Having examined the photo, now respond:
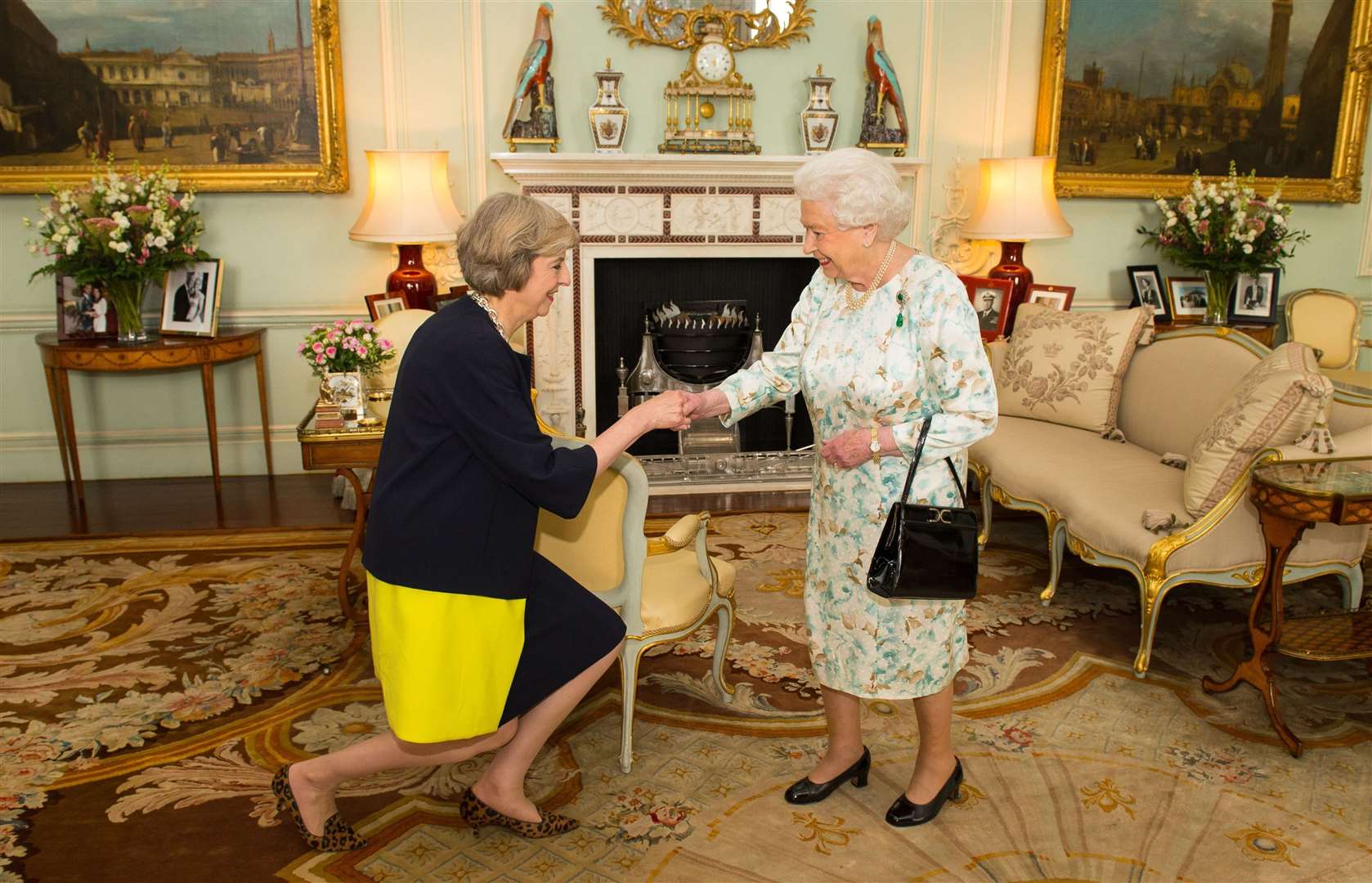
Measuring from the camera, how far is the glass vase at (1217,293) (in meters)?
5.93

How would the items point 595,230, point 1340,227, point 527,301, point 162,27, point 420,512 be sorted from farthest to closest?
point 1340,227, point 595,230, point 162,27, point 527,301, point 420,512

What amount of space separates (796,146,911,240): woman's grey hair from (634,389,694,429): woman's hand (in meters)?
0.55

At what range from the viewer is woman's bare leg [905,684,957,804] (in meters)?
2.58

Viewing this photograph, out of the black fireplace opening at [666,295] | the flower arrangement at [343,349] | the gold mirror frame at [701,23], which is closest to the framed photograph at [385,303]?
the black fireplace opening at [666,295]

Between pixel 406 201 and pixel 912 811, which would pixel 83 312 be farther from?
pixel 912 811

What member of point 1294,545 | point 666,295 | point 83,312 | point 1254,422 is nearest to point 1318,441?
point 1254,422

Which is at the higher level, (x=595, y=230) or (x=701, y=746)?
(x=595, y=230)

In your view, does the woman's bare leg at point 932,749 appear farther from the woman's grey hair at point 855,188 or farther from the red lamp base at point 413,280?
the red lamp base at point 413,280

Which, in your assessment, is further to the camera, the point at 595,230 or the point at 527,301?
the point at 595,230

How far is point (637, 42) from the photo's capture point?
5.58 meters

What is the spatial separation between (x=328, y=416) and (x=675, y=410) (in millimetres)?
1668

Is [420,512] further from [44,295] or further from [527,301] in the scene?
[44,295]

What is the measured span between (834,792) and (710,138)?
12.4ft

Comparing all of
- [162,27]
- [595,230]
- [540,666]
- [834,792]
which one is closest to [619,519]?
[540,666]
